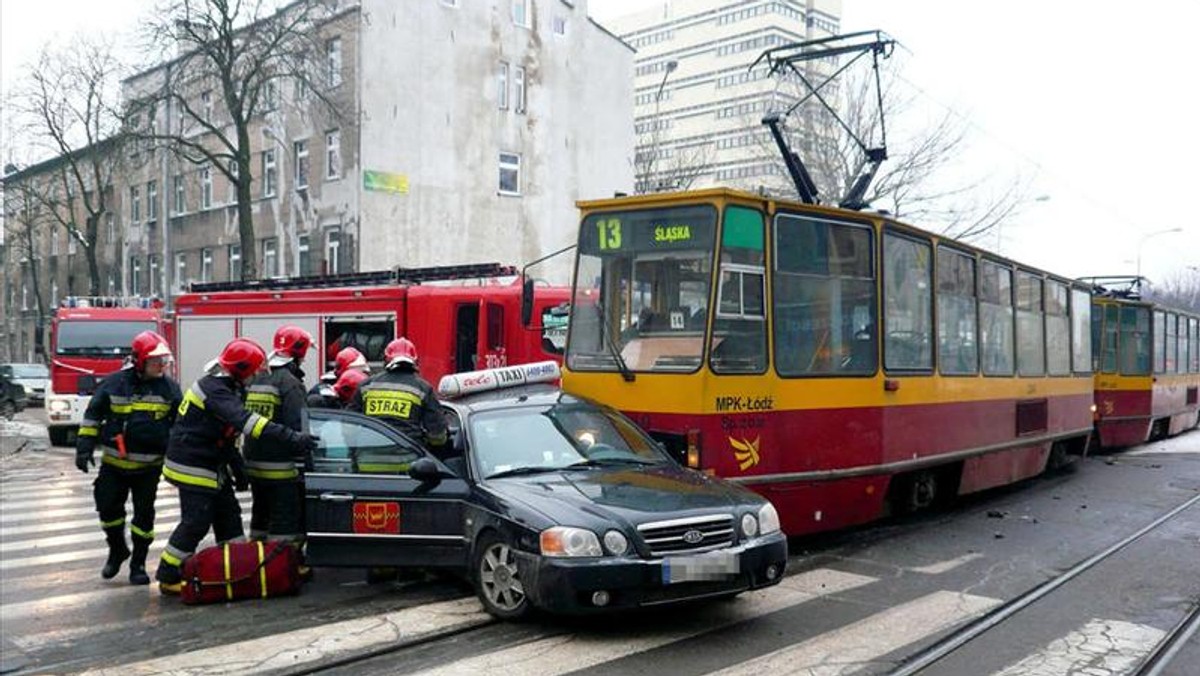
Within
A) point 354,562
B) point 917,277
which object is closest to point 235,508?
point 354,562

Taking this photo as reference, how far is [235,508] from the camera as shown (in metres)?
7.66

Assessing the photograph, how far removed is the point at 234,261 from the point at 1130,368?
29123 millimetres

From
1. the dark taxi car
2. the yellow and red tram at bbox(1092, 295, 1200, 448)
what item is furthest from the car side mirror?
the yellow and red tram at bbox(1092, 295, 1200, 448)

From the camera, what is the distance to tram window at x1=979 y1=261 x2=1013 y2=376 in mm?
11789

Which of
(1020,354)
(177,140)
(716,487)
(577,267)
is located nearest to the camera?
(716,487)

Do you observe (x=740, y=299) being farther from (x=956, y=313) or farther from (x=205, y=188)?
(x=205, y=188)

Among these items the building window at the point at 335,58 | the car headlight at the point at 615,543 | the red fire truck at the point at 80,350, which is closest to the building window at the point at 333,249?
the building window at the point at 335,58

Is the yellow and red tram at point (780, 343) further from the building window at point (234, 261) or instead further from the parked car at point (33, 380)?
the parked car at point (33, 380)

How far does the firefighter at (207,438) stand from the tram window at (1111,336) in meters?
16.9

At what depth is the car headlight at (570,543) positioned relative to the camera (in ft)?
19.3

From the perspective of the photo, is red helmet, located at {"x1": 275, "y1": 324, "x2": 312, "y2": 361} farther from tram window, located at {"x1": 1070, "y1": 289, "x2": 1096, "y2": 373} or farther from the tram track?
tram window, located at {"x1": 1070, "y1": 289, "x2": 1096, "y2": 373}

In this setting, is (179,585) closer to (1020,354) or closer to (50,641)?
(50,641)

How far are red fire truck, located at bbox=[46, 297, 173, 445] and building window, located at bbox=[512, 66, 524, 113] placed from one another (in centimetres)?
1606

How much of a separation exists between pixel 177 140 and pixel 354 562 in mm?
23686
